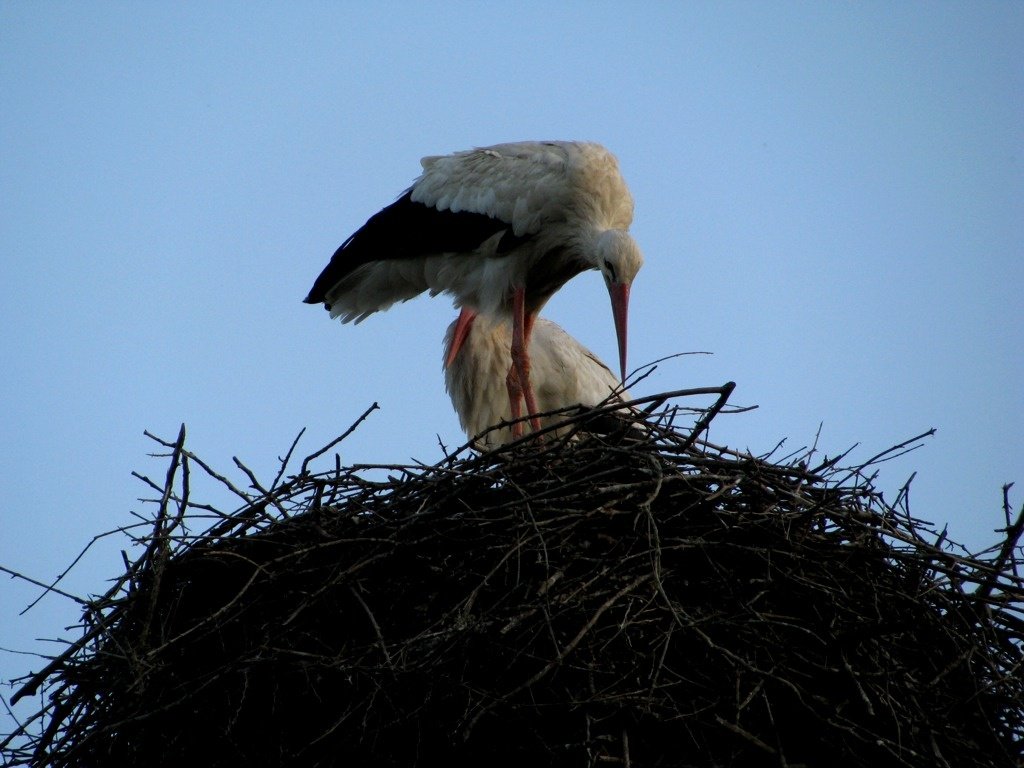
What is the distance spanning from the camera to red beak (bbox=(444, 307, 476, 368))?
20.7 ft

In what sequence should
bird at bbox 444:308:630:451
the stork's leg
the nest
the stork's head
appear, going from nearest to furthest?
the nest, the stork's head, the stork's leg, bird at bbox 444:308:630:451

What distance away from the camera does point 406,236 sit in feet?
19.0

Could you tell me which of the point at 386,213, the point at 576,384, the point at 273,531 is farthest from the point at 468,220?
the point at 273,531

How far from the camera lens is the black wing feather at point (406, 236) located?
5609 mm

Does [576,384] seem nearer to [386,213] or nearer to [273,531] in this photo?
[386,213]

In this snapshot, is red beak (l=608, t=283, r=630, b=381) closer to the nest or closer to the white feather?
the white feather

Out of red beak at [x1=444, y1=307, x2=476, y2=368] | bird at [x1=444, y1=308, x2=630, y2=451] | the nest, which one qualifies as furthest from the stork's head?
the nest

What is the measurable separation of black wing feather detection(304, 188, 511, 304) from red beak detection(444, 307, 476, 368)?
1.92 ft

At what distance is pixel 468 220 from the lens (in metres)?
5.60

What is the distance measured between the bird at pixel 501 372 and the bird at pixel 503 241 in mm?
250

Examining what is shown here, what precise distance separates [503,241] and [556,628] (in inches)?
104

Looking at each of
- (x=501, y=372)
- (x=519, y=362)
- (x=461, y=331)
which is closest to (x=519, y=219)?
(x=519, y=362)

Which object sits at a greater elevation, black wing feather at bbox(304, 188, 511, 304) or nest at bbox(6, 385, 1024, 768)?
black wing feather at bbox(304, 188, 511, 304)

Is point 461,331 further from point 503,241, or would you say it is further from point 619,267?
point 619,267
